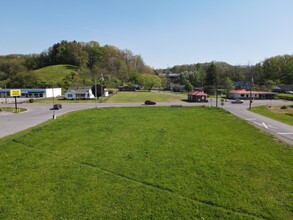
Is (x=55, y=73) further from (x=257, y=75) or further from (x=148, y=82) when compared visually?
(x=257, y=75)

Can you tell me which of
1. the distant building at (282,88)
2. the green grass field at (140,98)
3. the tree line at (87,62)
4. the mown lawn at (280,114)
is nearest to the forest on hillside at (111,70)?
the tree line at (87,62)

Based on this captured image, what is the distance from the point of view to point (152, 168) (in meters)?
12.9

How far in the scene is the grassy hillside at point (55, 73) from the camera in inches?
4345

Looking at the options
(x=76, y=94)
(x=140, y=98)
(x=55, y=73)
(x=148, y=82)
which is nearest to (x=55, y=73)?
(x=55, y=73)

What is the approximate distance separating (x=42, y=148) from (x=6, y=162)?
327 centimetres

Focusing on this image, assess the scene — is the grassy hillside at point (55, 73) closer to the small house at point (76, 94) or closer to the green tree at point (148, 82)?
the small house at point (76, 94)

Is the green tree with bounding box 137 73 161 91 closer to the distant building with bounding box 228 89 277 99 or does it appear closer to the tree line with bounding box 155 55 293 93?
the tree line with bounding box 155 55 293 93

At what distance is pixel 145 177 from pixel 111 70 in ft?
425

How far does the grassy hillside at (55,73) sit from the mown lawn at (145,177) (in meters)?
99.6

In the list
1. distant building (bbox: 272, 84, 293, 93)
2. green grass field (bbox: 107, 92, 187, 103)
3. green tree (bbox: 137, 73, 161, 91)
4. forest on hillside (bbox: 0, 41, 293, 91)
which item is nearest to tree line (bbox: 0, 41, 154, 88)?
forest on hillside (bbox: 0, 41, 293, 91)

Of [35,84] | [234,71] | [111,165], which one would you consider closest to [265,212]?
[111,165]

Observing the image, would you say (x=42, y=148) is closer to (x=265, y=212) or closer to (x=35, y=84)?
(x=265, y=212)

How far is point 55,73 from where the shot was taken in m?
121

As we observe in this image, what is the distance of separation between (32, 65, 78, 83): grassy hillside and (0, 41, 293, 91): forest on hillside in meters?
4.84
